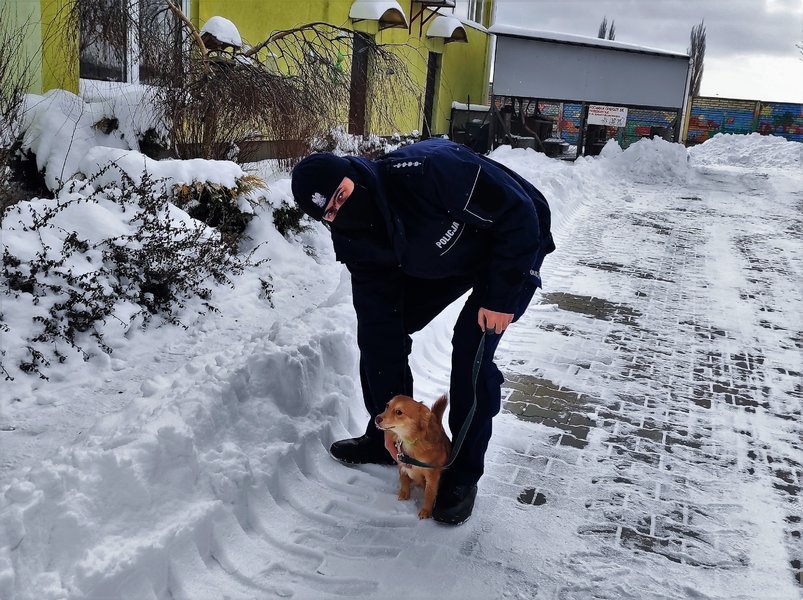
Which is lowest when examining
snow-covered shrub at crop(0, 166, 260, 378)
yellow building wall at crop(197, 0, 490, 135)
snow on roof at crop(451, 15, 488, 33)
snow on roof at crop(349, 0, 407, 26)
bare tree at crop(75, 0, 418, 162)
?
snow-covered shrub at crop(0, 166, 260, 378)

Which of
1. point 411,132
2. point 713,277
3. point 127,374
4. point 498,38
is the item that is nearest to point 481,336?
point 127,374

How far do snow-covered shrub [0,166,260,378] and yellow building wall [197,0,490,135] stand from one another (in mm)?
3452

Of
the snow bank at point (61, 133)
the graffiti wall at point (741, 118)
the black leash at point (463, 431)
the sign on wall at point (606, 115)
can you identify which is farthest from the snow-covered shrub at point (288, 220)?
the graffiti wall at point (741, 118)

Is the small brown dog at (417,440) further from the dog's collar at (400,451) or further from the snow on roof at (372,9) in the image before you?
the snow on roof at (372,9)

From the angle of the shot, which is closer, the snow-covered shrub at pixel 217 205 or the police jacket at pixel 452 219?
the police jacket at pixel 452 219

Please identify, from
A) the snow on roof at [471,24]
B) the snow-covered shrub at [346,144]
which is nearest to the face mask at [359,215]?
the snow-covered shrub at [346,144]

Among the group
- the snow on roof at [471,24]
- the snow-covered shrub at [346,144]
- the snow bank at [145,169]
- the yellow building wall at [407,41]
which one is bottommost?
the snow bank at [145,169]

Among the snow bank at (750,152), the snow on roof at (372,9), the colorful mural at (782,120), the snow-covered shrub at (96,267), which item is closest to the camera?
the snow-covered shrub at (96,267)

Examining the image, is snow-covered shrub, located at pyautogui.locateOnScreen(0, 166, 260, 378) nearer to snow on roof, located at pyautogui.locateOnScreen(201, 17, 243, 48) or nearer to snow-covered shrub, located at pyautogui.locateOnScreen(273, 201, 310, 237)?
snow-covered shrub, located at pyautogui.locateOnScreen(273, 201, 310, 237)

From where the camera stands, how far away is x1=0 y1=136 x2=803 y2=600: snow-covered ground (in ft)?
8.73

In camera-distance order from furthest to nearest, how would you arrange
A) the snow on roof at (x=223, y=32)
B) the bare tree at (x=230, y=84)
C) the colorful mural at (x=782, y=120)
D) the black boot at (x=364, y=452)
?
the colorful mural at (x=782, y=120) < the snow on roof at (x=223, y=32) < the bare tree at (x=230, y=84) < the black boot at (x=364, y=452)

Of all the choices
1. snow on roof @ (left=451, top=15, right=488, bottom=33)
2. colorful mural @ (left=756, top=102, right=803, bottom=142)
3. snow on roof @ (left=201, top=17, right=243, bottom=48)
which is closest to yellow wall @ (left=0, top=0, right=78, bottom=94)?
snow on roof @ (left=201, top=17, right=243, bottom=48)

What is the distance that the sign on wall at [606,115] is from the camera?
22.9 m

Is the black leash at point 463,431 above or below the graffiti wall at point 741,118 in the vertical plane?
below
